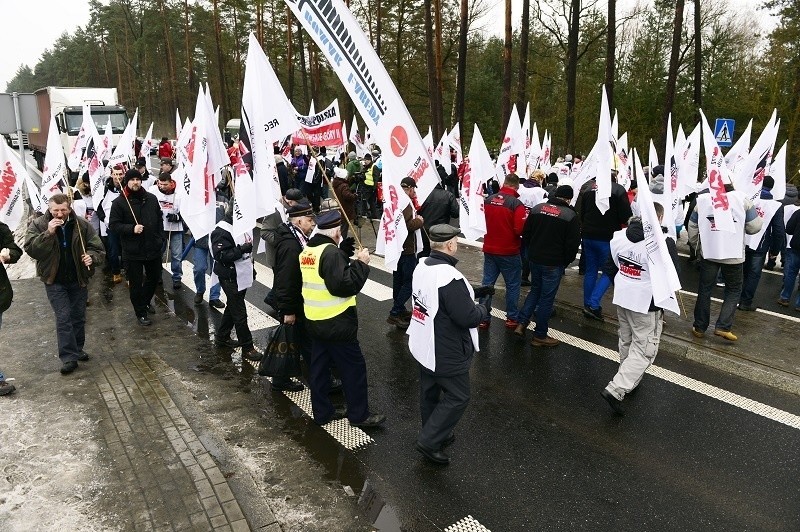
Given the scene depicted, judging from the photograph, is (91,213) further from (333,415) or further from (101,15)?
(101,15)

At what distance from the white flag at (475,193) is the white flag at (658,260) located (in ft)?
7.08

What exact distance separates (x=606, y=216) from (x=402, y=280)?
9.44 feet

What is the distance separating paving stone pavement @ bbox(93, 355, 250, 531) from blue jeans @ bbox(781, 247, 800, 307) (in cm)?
807

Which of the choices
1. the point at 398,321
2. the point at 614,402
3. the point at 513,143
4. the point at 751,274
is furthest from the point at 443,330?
the point at 513,143

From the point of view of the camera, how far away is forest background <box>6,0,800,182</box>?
73.6 feet

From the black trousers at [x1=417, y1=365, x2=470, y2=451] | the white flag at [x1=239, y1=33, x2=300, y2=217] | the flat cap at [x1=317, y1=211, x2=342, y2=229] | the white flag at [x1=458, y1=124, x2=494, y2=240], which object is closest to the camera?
the black trousers at [x1=417, y1=365, x2=470, y2=451]

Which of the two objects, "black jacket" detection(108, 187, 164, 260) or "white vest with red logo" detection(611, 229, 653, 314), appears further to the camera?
"black jacket" detection(108, 187, 164, 260)

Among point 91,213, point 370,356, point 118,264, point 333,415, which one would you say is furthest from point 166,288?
point 333,415

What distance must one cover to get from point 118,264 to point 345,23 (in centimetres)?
703

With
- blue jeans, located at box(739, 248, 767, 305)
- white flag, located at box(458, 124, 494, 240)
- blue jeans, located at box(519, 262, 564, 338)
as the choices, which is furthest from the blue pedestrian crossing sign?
blue jeans, located at box(519, 262, 564, 338)

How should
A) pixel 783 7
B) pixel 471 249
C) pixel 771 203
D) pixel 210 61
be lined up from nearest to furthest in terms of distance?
1. pixel 771 203
2. pixel 471 249
3. pixel 783 7
4. pixel 210 61

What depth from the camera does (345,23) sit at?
4.63 metres

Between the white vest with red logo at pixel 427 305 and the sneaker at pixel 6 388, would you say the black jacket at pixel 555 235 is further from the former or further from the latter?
the sneaker at pixel 6 388

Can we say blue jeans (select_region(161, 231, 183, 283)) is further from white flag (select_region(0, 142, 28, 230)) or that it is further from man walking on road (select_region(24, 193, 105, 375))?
white flag (select_region(0, 142, 28, 230))
